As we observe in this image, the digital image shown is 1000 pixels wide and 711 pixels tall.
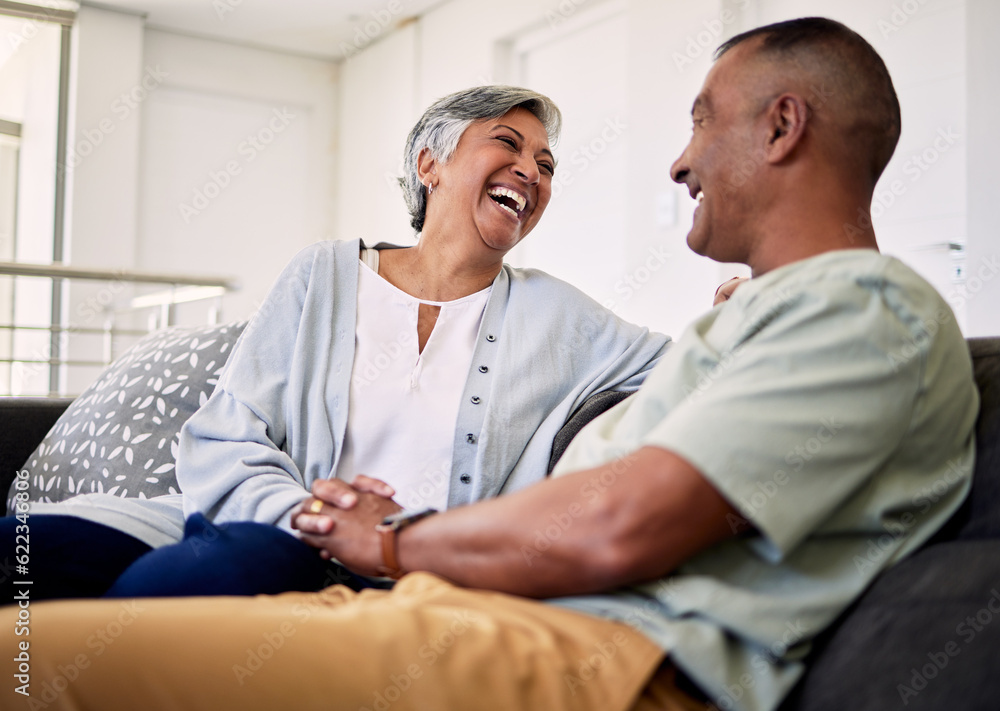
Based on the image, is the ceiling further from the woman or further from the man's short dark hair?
the man's short dark hair

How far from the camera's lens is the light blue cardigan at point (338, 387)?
138 cm

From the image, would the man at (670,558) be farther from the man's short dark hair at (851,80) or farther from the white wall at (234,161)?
the white wall at (234,161)

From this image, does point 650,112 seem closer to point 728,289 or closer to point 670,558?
point 728,289

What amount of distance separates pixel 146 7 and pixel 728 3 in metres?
3.80

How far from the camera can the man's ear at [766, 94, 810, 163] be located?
1031 millimetres

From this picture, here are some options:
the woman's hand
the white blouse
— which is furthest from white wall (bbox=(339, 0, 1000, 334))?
the white blouse

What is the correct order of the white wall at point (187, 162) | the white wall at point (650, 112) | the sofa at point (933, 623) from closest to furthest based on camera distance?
the sofa at point (933, 623), the white wall at point (650, 112), the white wall at point (187, 162)

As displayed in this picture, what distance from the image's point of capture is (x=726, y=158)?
43.3 inches

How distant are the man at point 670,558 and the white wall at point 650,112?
2046 mm

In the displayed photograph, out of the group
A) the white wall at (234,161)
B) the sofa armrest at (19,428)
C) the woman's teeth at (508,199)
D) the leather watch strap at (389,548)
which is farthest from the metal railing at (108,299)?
the leather watch strap at (389,548)

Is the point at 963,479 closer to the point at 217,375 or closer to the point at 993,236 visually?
the point at 217,375

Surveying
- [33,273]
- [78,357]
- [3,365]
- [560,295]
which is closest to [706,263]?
[560,295]

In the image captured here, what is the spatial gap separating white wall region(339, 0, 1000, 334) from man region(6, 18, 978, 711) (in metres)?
2.05

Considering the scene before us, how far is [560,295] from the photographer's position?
167cm
